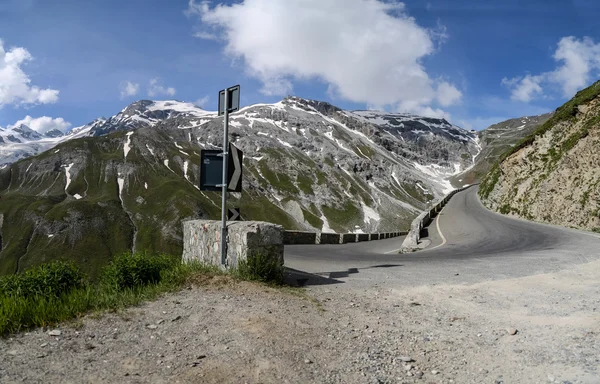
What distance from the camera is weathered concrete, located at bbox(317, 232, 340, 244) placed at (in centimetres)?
2969

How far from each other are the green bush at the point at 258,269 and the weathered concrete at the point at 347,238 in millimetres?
23648

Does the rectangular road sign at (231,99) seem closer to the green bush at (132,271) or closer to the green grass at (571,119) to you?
the green bush at (132,271)

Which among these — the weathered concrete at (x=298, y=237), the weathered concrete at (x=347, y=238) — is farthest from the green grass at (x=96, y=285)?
the weathered concrete at (x=347, y=238)

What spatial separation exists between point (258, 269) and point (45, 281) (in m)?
4.39

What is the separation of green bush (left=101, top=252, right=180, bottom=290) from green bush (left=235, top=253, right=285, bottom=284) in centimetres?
193

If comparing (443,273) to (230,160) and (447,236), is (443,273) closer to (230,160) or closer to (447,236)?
(230,160)

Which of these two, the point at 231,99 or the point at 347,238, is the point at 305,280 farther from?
the point at 347,238

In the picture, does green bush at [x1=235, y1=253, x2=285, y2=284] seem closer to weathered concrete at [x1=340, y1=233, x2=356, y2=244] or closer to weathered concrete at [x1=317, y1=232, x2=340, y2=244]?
weathered concrete at [x1=317, y1=232, x2=340, y2=244]

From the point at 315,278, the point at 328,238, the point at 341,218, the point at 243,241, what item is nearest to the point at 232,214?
the point at 243,241

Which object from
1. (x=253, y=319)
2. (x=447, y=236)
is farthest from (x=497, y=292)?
(x=447, y=236)

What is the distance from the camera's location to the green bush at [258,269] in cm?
893

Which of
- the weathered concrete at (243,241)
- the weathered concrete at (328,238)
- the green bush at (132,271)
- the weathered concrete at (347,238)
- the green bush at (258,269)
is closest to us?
the green bush at (132,271)

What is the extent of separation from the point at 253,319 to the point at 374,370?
2.30 m

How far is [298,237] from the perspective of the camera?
28062 mm
